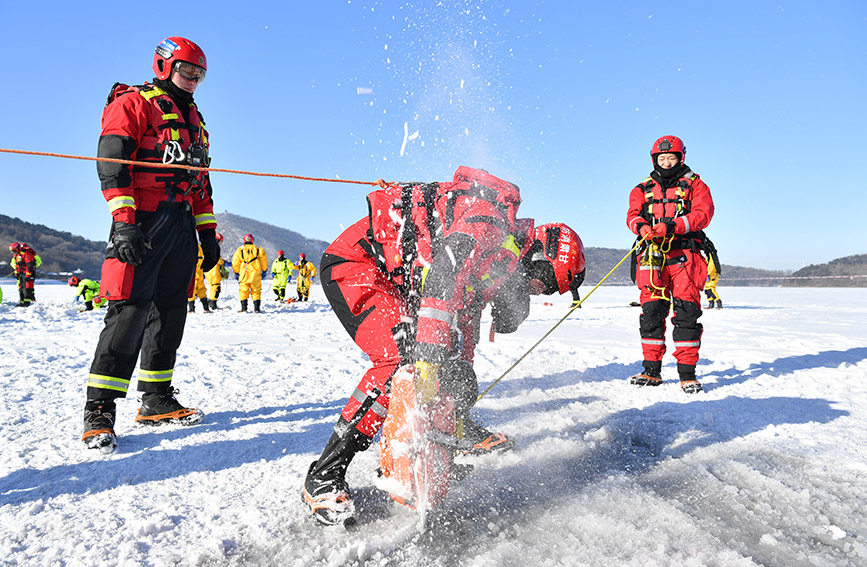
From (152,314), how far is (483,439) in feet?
6.86

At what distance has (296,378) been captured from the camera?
4.30 metres

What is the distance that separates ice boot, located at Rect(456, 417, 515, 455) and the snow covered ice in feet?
0.27

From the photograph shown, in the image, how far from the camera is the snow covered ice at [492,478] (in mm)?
1658

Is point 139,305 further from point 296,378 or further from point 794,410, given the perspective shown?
point 794,410

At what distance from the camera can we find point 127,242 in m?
2.53

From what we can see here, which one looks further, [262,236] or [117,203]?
[262,236]

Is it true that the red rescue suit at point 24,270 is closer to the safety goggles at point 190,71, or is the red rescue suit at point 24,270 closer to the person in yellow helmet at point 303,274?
the person in yellow helmet at point 303,274

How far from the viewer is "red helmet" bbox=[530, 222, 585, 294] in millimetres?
2229

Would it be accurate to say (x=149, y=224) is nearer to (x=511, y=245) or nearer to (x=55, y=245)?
(x=511, y=245)

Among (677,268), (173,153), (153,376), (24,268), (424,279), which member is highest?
(173,153)

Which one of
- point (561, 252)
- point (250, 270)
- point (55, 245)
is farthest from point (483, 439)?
point (55, 245)

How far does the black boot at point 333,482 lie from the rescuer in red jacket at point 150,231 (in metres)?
1.21

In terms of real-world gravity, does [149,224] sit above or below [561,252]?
above

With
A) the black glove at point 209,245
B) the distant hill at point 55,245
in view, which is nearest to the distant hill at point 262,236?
the distant hill at point 55,245
